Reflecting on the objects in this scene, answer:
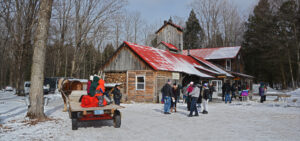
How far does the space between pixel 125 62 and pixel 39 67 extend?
13.9 meters

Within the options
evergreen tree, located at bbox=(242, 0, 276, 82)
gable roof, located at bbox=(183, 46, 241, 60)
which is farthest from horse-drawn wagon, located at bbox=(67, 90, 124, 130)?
evergreen tree, located at bbox=(242, 0, 276, 82)

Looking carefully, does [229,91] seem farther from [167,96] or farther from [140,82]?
[167,96]

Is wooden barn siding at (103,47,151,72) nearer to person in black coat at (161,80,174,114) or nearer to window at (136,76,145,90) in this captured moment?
window at (136,76,145,90)

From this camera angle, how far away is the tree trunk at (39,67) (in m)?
9.55

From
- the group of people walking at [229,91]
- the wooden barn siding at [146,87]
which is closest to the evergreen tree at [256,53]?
the group of people walking at [229,91]

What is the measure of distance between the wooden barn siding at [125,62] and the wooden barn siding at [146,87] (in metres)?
0.48

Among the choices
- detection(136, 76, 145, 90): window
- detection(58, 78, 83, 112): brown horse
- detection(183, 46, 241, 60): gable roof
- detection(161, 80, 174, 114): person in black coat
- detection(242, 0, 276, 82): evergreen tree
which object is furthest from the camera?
detection(242, 0, 276, 82): evergreen tree

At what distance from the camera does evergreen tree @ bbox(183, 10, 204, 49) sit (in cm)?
6038

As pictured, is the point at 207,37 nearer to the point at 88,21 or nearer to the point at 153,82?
the point at 88,21

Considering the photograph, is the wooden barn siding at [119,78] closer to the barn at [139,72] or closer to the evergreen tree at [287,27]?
the barn at [139,72]

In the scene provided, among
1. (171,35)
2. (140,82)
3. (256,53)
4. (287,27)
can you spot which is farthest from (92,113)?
(256,53)

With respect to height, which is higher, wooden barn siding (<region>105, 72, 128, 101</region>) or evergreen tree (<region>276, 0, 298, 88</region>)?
evergreen tree (<region>276, 0, 298, 88</region>)

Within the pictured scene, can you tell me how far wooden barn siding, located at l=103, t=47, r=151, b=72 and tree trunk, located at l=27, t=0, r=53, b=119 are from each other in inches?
503


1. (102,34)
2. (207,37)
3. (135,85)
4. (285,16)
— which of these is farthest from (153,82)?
(207,37)
